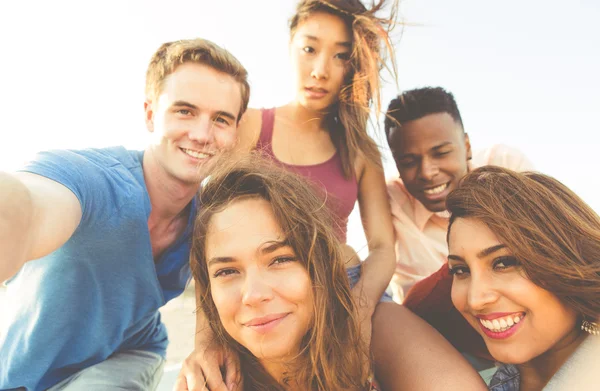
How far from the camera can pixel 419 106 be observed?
2.87 meters

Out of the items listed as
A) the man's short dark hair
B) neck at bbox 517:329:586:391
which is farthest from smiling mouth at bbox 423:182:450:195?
neck at bbox 517:329:586:391

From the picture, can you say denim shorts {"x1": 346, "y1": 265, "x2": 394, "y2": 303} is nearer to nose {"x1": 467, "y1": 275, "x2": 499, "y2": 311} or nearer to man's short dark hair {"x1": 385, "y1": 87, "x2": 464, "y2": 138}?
nose {"x1": 467, "y1": 275, "x2": 499, "y2": 311}

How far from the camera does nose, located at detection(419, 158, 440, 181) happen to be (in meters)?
2.68

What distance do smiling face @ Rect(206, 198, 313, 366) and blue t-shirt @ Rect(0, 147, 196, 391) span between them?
466mm

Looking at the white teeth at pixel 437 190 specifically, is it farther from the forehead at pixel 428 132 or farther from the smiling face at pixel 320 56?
the smiling face at pixel 320 56

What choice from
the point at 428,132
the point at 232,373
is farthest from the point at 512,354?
the point at 428,132

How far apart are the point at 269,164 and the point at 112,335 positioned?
1.14 metres

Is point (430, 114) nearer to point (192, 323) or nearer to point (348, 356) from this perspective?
point (348, 356)

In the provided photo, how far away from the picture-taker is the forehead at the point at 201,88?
84.7 inches

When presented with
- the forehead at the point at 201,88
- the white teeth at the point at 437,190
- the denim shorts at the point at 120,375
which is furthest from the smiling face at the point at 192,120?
the white teeth at the point at 437,190

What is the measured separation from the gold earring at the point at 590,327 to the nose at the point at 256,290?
1.07 meters

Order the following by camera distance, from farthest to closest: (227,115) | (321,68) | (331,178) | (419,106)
→ (419,106) → (331,178) → (321,68) → (227,115)

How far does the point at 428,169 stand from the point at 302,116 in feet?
2.70

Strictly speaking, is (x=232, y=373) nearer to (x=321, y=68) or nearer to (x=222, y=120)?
(x=222, y=120)
